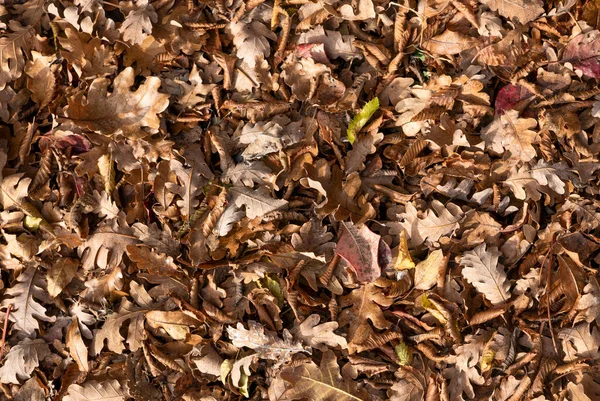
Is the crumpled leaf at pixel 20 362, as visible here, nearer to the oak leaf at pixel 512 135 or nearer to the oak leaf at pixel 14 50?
the oak leaf at pixel 14 50

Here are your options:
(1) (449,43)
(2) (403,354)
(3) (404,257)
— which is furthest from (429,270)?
(1) (449,43)

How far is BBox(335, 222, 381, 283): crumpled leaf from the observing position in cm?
247

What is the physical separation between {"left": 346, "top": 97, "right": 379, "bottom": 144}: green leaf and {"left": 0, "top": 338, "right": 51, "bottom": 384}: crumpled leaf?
5.64ft

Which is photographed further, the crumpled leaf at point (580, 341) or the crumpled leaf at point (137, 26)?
the crumpled leaf at point (137, 26)

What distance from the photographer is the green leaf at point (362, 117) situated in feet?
8.30

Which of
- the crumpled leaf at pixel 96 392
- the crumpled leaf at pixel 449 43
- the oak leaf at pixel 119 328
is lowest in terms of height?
the crumpled leaf at pixel 96 392

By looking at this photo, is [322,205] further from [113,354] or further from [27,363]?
[27,363]

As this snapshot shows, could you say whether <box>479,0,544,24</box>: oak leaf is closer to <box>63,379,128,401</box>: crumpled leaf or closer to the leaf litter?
the leaf litter

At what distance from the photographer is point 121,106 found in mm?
2545

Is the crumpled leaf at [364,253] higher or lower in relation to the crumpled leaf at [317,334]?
higher

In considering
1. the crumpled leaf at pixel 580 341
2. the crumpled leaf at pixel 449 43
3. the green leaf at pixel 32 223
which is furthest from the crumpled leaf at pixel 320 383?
the crumpled leaf at pixel 449 43

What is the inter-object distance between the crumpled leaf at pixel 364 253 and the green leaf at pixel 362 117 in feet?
1.34

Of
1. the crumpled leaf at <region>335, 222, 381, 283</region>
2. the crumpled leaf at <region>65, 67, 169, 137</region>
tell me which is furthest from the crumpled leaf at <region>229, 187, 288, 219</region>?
the crumpled leaf at <region>65, 67, 169, 137</region>

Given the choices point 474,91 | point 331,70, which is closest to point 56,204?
point 331,70
